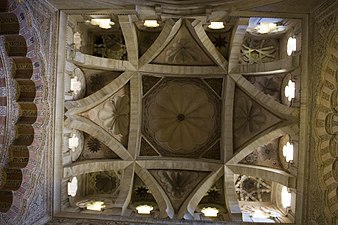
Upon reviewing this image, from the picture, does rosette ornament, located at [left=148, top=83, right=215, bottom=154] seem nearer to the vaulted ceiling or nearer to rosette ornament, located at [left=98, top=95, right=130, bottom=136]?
the vaulted ceiling

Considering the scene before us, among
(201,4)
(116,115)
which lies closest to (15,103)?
(116,115)

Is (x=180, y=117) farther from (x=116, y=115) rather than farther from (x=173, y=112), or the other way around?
(x=116, y=115)

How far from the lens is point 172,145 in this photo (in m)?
11.0

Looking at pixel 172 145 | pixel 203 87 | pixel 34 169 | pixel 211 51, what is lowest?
pixel 34 169

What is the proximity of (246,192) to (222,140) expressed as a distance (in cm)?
183

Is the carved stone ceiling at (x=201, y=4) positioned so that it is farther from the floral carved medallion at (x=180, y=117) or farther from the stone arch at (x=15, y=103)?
the floral carved medallion at (x=180, y=117)

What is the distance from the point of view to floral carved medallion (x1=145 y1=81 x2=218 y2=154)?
10.8 m

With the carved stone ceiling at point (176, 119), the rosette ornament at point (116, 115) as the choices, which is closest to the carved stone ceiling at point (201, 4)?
the carved stone ceiling at point (176, 119)

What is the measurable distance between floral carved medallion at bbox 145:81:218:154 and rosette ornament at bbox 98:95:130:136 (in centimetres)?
68

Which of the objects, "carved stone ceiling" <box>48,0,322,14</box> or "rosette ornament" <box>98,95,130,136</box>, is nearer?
"carved stone ceiling" <box>48,0,322,14</box>

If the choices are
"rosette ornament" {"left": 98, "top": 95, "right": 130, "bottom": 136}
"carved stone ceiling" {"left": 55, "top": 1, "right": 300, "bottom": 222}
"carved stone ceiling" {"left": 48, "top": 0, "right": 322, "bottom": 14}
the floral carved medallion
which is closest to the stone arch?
"carved stone ceiling" {"left": 48, "top": 0, "right": 322, "bottom": 14}

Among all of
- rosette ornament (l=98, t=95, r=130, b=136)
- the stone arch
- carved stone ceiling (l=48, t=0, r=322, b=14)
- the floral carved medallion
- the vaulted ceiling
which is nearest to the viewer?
the stone arch

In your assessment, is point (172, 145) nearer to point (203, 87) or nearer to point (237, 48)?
point (203, 87)

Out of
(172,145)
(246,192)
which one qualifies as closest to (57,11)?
(172,145)
